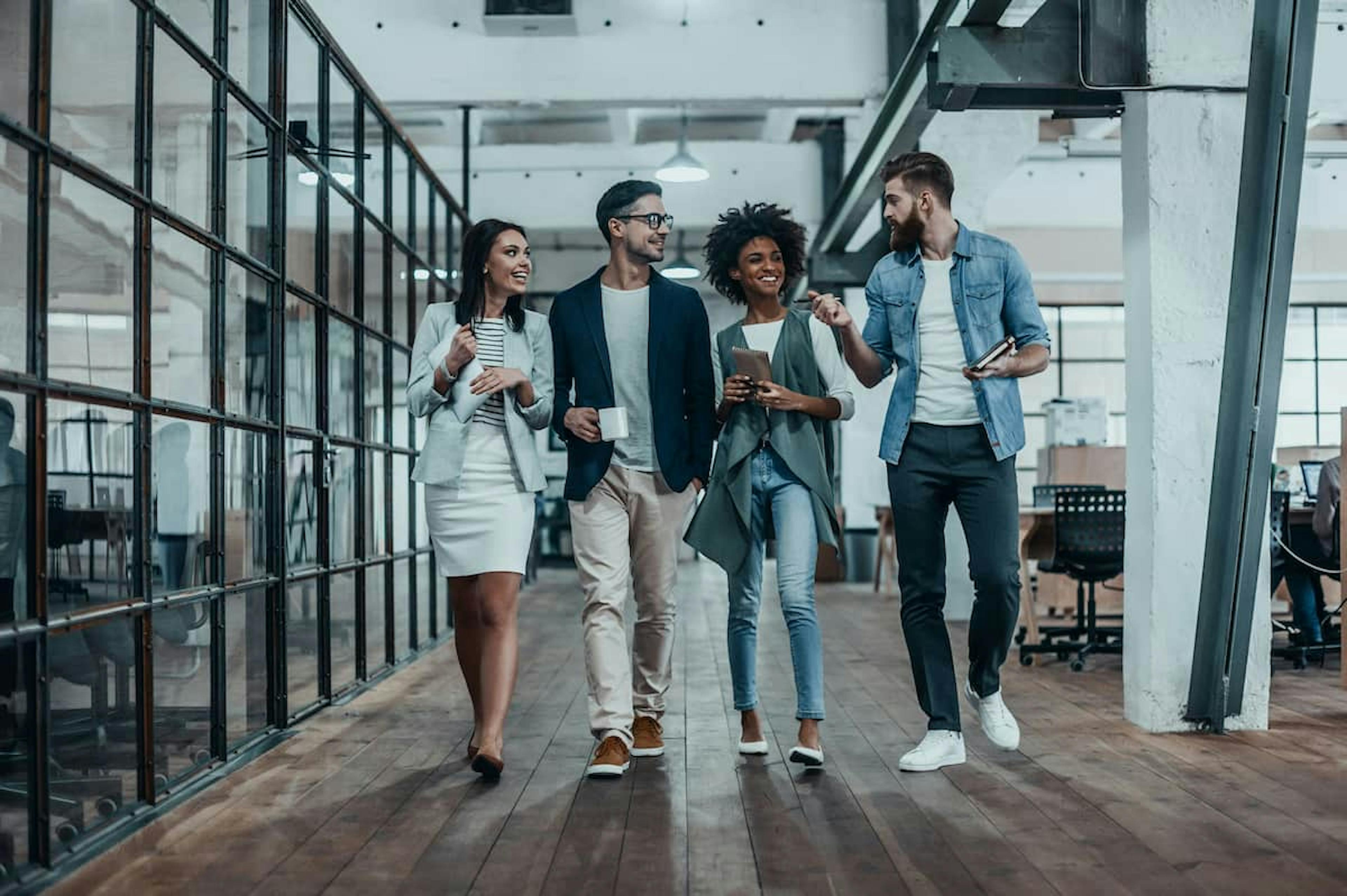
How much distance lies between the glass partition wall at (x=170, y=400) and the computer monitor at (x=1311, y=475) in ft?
15.2

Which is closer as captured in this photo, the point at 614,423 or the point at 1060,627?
the point at 614,423

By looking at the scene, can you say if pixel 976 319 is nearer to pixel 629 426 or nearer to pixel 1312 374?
pixel 629 426

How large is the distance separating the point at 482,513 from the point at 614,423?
43 cm

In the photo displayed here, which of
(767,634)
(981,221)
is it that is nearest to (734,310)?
(981,221)

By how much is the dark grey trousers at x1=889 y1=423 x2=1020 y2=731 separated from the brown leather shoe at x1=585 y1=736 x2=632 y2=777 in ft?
2.41

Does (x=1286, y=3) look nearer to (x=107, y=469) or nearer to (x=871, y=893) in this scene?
(x=871, y=893)

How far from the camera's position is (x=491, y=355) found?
366 centimetres

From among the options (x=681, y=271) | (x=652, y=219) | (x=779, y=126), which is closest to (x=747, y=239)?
(x=652, y=219)

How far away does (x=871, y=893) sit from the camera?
2.38 metres

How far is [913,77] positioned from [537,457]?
8.89 feet

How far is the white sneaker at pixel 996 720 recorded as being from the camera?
359 cm

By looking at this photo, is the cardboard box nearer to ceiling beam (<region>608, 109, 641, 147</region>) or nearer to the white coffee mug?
ceiling beam (<region>608, 109, 641, 147</region>)

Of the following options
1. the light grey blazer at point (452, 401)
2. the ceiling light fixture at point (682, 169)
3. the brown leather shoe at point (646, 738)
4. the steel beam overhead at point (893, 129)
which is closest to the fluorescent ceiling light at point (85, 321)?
the light grey blazer at point (452, 401)

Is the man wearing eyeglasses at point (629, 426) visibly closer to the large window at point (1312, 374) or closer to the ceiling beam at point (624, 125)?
the ceiling beam at point (624, 125)
